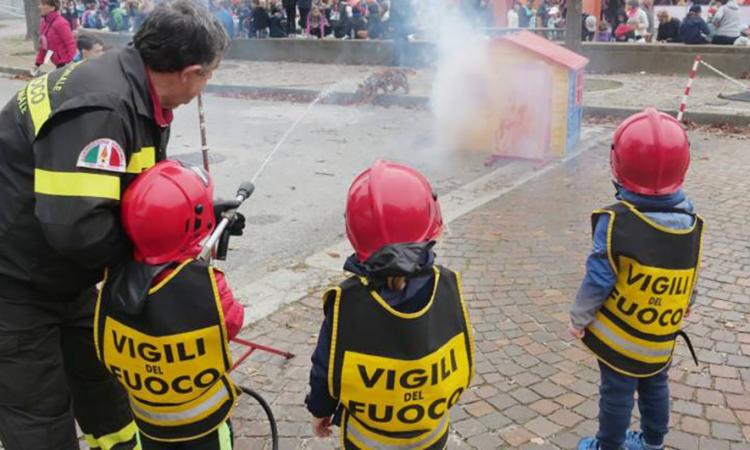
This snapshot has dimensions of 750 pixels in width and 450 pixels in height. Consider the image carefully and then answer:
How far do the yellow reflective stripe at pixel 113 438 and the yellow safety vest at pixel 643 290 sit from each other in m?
2.00

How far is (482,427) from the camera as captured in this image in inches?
132

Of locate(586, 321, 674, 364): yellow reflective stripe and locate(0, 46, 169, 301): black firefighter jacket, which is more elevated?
locate(0, 46, 169, 301): black firefighter jacket

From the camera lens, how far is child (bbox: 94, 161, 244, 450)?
6.93 ft

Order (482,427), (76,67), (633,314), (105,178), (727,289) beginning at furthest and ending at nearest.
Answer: (727,289), (482,427), (633,314), (76,67), (105,178)

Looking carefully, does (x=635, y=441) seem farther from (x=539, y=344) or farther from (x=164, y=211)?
(x=164, y=211)

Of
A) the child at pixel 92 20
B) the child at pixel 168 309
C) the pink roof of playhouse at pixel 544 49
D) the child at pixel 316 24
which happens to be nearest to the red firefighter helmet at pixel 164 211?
the child at pixel 168 309

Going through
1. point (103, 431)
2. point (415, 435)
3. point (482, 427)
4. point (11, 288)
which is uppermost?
point (11, 288)

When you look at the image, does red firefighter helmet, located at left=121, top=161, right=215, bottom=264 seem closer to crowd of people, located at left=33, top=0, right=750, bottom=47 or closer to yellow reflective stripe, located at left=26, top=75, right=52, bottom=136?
yellow reflective stripe, located at left=26, top=75, right=52, bottom=136

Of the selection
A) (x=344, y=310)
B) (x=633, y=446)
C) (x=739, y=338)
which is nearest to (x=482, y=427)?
(x=633, y=446)

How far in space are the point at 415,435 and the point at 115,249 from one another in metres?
1.10

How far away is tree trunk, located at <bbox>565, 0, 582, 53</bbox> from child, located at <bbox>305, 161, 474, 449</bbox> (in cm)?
1129

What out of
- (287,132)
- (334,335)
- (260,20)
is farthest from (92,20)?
(334,335)

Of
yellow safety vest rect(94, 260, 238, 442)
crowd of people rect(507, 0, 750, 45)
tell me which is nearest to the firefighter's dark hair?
yellow safety vest rect(94, 260, 238, 442)

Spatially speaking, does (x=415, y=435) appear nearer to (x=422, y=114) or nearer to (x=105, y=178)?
(x=105, y=178)
